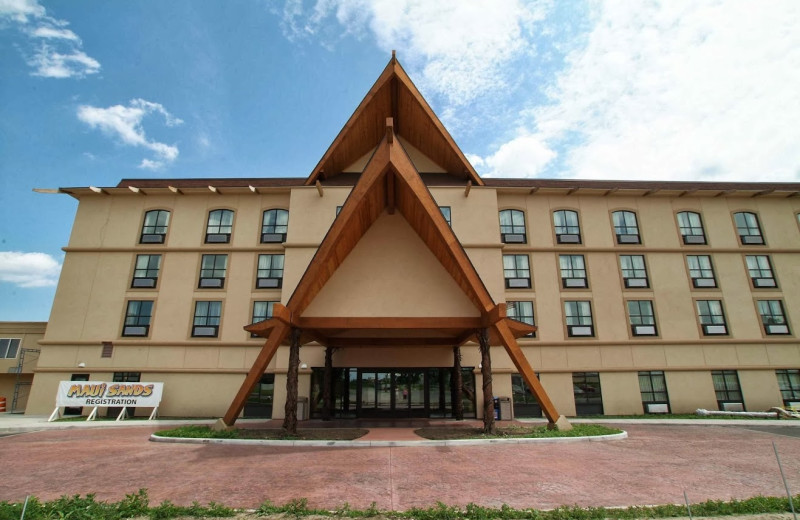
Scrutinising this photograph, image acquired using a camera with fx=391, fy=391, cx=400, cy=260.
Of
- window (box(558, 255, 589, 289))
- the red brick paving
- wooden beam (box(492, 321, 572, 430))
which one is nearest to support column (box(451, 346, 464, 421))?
wooden beam (box(492, 321, 572, 430))

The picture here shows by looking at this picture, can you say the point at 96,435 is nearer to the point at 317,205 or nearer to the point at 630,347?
the point at 317,205

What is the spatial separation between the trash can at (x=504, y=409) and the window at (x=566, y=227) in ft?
32.9

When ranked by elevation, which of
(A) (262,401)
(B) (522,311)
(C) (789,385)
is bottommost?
(A) (262,401)

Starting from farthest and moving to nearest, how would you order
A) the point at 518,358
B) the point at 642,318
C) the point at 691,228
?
the point at 691,228
the point at 642,318
the point at 518,358

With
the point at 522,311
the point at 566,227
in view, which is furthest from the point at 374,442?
the point at 566,227

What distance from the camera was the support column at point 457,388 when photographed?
19141 mm

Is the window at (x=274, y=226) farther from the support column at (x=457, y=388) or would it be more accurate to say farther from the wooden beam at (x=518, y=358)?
the wooden beam at (x=518, y=358)

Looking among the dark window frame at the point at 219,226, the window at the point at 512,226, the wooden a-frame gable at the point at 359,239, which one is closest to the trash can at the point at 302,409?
the wooden a-frame gable at the point at 359,239

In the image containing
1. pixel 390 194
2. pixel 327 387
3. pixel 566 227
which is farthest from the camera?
pixel 566 227

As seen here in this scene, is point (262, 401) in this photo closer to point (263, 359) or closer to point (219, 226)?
point (263, 359)

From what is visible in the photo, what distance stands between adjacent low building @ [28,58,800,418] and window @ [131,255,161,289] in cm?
12

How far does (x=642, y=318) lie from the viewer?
2281 centimetres

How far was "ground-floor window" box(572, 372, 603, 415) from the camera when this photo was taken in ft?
70.6

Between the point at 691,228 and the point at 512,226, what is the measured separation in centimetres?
1133
